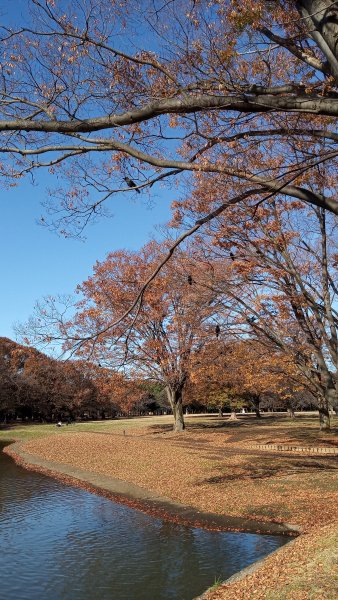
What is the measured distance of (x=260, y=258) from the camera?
11289 millimetres

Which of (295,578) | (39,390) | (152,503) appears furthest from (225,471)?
(39,390)

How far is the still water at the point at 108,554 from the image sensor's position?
26.7ft

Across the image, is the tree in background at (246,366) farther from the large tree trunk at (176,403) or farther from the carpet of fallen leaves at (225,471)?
the carpet of fallen leaves at (225,471)

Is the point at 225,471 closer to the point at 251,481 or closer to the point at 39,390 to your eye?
the point at 251,481

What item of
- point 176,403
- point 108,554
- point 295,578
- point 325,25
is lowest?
point 108,554

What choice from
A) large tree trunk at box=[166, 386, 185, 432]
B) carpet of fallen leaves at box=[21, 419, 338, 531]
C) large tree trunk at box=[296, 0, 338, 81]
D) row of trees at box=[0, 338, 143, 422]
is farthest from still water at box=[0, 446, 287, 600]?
row of trees at box=[0, 338, 143, 422]

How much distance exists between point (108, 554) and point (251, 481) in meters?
7.13

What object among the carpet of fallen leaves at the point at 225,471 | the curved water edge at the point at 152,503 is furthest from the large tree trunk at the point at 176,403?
the curved water edge at the point at 152,503

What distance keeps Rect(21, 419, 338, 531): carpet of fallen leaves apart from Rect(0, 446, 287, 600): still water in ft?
6.21

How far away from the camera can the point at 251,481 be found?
1582 cm

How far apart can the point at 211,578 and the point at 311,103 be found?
754cm

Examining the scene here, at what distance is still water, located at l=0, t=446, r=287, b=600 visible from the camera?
8.15 meters

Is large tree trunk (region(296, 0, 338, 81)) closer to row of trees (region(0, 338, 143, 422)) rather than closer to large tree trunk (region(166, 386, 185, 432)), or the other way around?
large tree trunk (region(166, 386, 185, 432))

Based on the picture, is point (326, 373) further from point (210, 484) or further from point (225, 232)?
point (210, 484)
